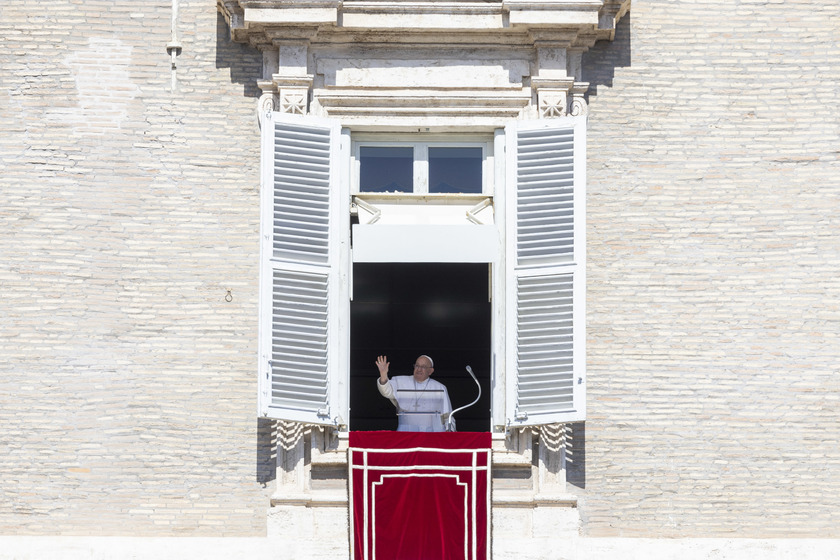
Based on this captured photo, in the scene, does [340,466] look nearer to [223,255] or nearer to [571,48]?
[223,255]

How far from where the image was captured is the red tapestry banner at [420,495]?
1120cm

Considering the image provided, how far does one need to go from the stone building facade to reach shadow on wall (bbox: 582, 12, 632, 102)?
0.02 m

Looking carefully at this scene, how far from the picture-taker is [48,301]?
11.7m

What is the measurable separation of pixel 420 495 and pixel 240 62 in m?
3.67

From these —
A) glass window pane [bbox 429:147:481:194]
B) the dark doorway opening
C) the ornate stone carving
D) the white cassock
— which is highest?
the ornate stone carving

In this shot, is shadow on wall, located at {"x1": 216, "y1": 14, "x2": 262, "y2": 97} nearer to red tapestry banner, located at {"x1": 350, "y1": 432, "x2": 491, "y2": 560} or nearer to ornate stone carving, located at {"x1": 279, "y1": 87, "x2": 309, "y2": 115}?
ornate stone carving, located at {"x1": 279, "y1": 87, "x2": 309, "y2": 115}

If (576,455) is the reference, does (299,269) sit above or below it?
above

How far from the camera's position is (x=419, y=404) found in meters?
11.9

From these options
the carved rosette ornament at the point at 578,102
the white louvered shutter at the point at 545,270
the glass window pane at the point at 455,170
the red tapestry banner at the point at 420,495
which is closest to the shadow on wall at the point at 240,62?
the glass window pane at the point at 455,170

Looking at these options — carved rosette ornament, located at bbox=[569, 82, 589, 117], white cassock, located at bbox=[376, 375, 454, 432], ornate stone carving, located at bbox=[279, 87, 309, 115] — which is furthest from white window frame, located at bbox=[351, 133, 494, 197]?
white cassock, located at bbox=[376, 375, 454, 432]

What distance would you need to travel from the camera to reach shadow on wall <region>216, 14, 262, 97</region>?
39.6ft

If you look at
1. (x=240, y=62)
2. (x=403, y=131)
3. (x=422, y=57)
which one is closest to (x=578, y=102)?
(x=422, y=57)

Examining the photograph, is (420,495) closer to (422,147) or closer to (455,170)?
(455,170)

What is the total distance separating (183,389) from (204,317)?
569mm
